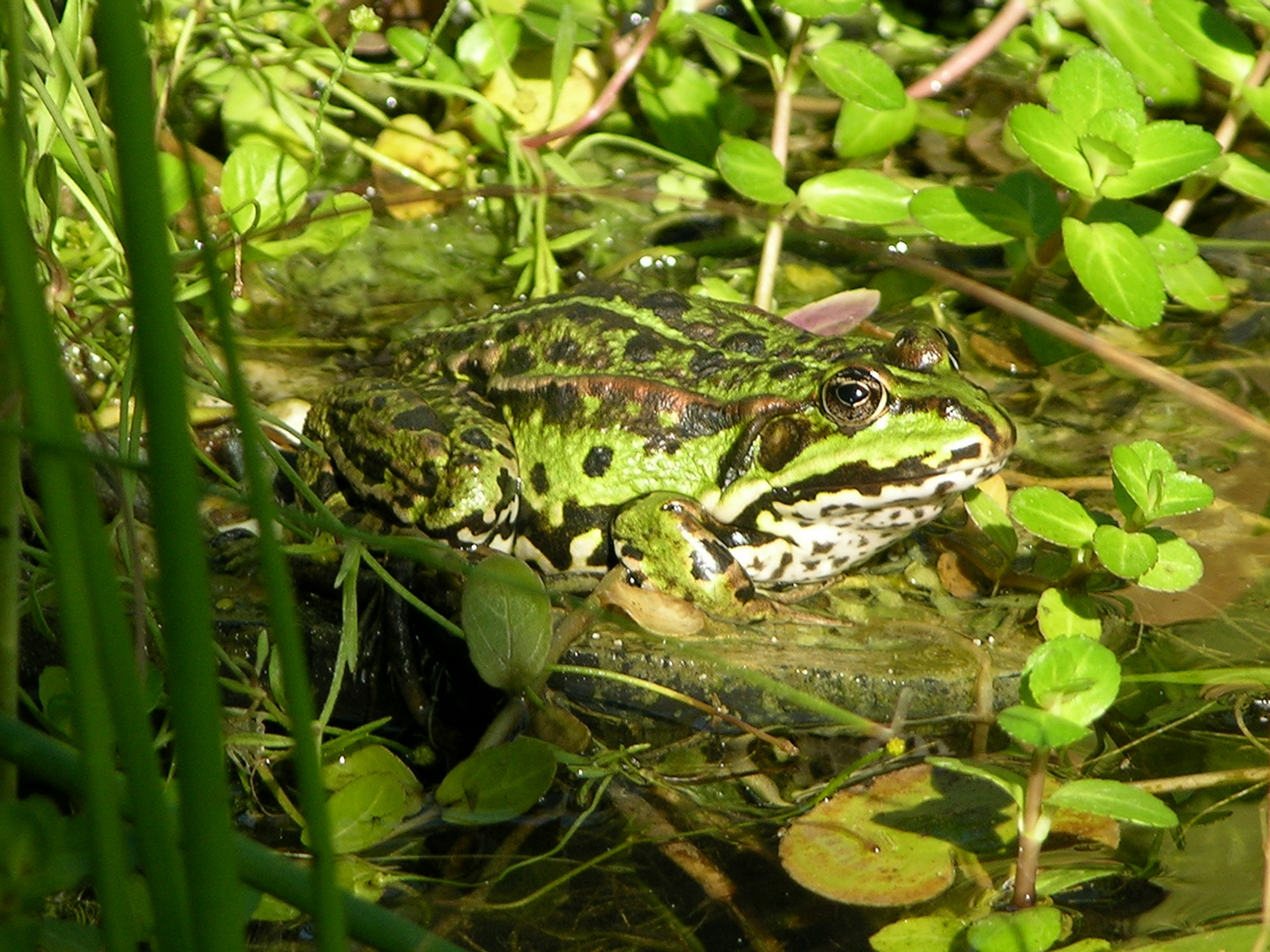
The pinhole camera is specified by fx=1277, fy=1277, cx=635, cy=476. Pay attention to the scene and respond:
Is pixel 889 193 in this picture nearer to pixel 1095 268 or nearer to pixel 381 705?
pixel 1095 268

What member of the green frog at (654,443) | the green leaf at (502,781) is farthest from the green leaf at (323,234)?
the green leaf at (502,781)

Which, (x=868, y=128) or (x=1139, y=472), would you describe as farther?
(x=868, y=128)

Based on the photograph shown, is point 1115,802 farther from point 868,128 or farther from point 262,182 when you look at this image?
point 868,128

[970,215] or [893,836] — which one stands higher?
[970,215]

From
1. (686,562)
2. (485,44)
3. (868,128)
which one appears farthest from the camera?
(485,44)

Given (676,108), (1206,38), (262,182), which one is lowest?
(676,108)

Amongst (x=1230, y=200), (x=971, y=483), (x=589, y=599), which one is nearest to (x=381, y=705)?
(x=589, y=599)

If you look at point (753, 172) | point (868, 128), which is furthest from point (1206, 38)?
point (753, 172)
